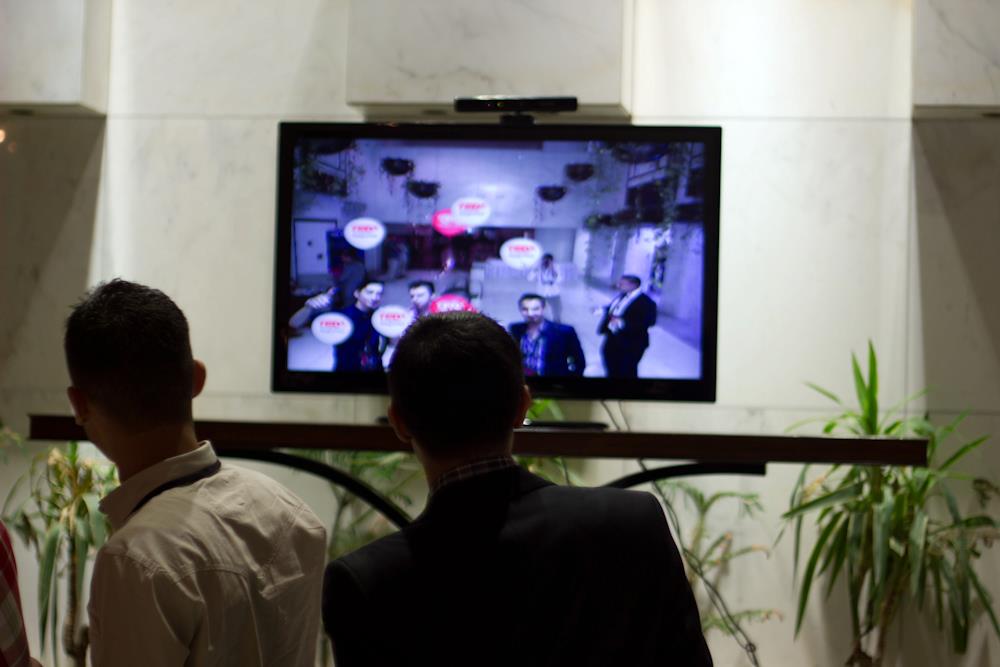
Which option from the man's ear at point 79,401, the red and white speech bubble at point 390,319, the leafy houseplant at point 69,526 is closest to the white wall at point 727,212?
the leafy houseplant at point 69,526

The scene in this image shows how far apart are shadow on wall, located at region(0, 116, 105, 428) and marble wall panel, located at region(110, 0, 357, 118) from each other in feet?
0.73

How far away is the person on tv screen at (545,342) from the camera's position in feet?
11.3

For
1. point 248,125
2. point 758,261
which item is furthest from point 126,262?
point 758,261

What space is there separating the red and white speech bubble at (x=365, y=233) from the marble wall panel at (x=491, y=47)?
0.59m

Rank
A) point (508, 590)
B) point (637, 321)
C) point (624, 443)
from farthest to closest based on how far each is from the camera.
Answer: point (637, 321), point (624, 443), point (508, 590)

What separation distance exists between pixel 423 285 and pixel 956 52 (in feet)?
5.94

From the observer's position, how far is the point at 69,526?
3.74 meters

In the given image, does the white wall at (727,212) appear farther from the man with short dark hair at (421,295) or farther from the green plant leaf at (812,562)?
the man with short dark hair at (421,295)

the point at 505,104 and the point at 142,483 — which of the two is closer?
the point at 142,483

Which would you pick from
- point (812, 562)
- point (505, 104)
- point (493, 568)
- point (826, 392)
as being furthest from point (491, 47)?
point (493, 568)

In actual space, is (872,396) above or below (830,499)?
above

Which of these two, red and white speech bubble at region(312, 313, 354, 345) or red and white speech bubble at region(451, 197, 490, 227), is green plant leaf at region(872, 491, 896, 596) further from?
red and white speech bubble at region(312, 313, 354, 345)

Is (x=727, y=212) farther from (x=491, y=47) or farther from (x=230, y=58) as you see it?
(x=230, y=58)

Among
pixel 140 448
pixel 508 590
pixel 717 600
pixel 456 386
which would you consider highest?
pixel 456 386
